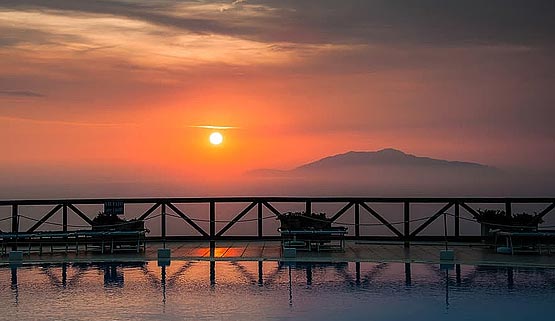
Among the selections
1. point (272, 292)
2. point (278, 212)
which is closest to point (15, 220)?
point (278, 212)

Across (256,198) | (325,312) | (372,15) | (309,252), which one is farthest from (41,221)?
(372,15)

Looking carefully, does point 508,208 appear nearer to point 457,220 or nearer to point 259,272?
point 457,220

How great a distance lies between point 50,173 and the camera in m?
26.4

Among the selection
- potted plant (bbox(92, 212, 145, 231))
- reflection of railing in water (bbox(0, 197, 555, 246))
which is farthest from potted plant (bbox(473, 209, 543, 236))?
potted plant (bbox(92, 212, 145, 231))

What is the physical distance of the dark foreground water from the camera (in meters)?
8.59

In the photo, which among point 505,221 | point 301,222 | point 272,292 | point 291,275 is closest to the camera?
point 272,292

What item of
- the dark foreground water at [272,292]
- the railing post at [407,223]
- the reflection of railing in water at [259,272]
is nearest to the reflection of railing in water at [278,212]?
the railing post at [407,223]

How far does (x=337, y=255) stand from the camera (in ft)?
43.5

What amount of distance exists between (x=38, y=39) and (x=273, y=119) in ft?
27.3

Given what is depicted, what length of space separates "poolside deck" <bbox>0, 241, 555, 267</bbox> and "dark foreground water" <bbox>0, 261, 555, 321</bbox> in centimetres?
50

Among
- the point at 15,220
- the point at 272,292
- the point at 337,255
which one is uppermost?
the point at 15,220

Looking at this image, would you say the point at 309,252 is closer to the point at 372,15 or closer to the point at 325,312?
the point at 325,312

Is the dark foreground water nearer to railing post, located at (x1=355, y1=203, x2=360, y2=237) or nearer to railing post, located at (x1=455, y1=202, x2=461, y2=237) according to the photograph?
railing post, located at (x1=355, y1=203, x2=360, y2=237)

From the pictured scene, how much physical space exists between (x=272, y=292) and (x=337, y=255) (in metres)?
3.49
